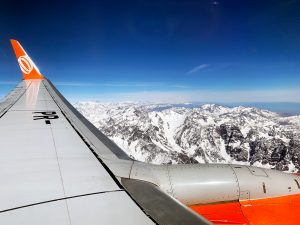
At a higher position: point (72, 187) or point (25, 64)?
point (25, 64)

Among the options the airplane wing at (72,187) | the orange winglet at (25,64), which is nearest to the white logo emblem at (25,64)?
the orange winglet at (25,64)

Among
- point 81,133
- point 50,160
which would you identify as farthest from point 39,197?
point 81,133

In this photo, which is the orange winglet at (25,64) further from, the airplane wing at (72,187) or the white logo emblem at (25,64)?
the airplane wing at (72,187)

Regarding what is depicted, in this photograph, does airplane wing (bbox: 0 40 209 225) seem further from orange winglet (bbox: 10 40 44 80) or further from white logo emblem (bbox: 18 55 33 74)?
white logo emblem (bbox: 18 55 33 74)

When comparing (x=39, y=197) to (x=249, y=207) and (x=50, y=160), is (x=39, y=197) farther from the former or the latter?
(x=249, y=207)

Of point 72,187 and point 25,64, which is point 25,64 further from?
point 72,187

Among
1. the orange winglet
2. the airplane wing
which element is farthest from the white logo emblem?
the airplane wing

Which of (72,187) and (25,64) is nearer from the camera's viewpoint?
(72,187)

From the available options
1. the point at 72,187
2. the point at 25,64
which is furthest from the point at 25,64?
the point at 72,187
